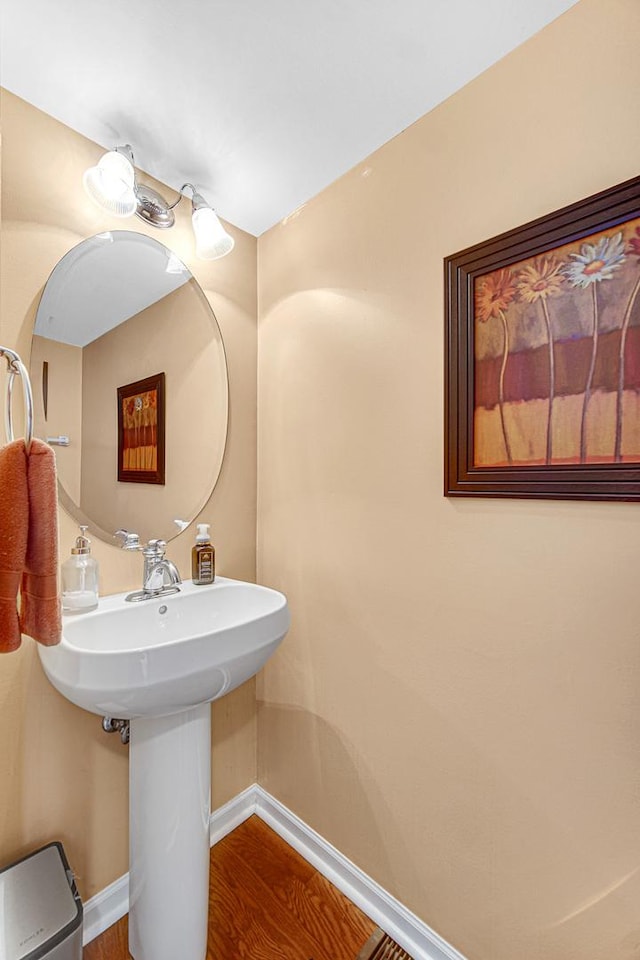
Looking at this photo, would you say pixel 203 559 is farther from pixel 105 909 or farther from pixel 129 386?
pixel 105 909

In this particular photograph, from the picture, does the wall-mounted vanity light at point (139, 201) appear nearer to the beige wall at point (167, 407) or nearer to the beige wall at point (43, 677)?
the beige wall at point (43, 677)

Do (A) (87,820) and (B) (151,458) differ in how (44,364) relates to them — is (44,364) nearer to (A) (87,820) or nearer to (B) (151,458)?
(B) (151,458)

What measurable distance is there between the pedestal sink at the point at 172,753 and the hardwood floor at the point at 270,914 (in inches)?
4.6

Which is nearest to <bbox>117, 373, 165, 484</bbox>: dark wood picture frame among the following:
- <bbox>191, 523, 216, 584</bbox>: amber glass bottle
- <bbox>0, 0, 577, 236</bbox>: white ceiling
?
<bbox>191, 523, 216, 584</bbox>: amber glass bottle

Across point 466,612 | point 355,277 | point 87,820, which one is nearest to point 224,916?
point 87,820

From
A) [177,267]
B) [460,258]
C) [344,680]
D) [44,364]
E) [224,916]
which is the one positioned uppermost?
[177,267]

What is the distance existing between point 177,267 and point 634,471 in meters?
1.39

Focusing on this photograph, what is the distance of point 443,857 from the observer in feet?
3.75

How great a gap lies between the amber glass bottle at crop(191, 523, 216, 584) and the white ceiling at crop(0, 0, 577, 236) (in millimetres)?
1143

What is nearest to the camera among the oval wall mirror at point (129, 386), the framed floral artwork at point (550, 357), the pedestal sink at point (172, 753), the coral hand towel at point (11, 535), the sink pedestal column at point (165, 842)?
the coral hand towel at point (11, 535)

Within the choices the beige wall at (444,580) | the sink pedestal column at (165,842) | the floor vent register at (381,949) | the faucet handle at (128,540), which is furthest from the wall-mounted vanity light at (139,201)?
the floor vent register at (381,949)

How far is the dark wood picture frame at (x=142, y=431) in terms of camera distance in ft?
4.44

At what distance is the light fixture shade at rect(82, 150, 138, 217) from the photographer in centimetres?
119

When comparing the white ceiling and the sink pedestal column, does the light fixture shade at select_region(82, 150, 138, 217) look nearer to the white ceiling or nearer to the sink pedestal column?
the white ceiling
